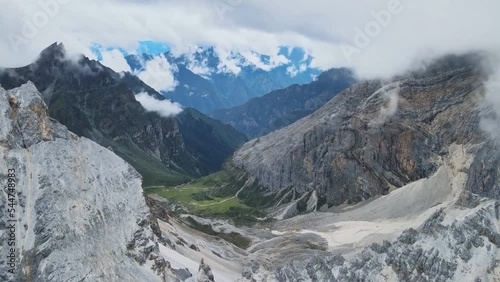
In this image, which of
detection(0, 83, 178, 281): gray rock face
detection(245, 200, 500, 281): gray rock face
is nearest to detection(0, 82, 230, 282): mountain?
detection(0, 83, 178, 281): gray rock face

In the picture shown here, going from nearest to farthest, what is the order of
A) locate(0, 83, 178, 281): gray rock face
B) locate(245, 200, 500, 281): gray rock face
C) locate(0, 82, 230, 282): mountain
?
1. locate(0, 82, 230, 282): mountain
2. locate(0, 83, 178, 281): gray rock face
3. locate(245, 200, 500, 281): gray rock face

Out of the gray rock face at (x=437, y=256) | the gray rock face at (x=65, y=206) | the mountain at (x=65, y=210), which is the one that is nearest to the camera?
the mountain at (x=65, y=210)

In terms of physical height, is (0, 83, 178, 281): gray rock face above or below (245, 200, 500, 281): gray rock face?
above

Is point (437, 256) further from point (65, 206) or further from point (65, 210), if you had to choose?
point (65, 206)

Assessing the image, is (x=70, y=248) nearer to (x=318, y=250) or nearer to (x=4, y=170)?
(x=4, y=170)

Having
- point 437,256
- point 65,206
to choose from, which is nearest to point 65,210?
Result: point 65,206

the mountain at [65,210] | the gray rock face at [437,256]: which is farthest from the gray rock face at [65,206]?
the gray rock face at [437,256]

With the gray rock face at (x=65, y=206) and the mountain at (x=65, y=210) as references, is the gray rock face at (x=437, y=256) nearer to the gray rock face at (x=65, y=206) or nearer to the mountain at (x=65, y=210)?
the mountain at (x=65, y=210)

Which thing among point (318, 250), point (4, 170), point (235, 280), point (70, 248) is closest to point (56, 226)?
point (70, 248)

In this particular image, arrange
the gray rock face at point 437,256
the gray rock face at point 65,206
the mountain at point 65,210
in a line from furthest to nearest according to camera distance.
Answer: the gray rock face at point 437,256, the gray rock face at point 65,206, the mountain at point 65,210

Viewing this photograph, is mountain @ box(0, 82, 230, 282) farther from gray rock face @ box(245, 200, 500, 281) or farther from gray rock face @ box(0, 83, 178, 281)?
gray rock face @ box(245, 200, 500, 281)
